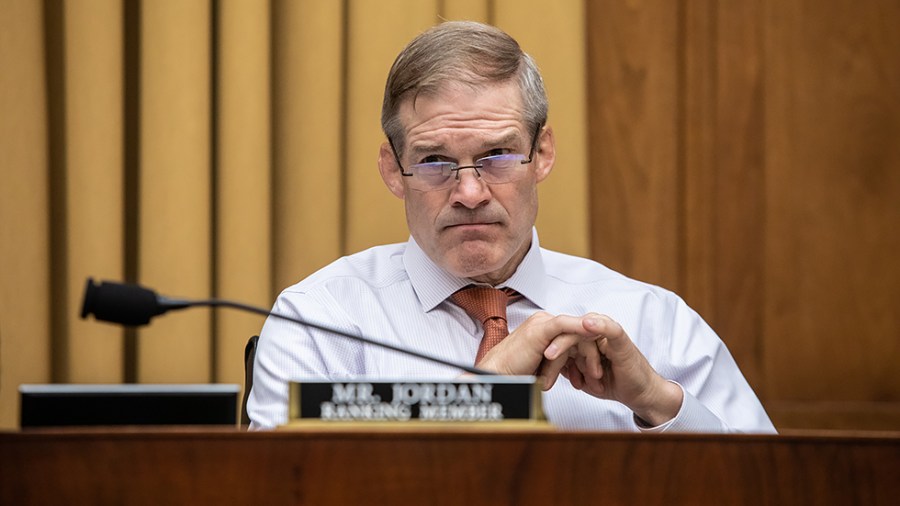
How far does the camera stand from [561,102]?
2.34 metres

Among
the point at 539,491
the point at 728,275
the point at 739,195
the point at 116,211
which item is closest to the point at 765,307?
the point at 728,275

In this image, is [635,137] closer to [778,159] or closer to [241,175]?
[778,159]

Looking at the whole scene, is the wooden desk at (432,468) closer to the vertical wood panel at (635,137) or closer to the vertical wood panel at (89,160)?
the vertical wood panel at (89,160)

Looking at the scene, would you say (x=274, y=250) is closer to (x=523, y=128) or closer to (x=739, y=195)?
(x=523, y=128)

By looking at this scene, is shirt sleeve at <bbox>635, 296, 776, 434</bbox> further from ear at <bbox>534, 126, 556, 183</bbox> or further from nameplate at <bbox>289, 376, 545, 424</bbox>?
nameplate at <bbox>289, 376, 545, 424</bbox>

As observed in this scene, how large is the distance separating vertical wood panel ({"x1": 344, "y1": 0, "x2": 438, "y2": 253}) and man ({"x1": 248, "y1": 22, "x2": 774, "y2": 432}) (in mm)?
283

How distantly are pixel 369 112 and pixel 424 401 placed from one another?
4.62ft

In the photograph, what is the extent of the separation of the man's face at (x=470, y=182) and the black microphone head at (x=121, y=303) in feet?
2.53

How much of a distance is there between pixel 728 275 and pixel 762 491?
1611 millimetres

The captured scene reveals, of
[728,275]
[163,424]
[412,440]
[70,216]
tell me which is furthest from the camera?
[728,275]

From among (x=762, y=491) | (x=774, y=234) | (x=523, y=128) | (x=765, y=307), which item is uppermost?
(x=523, y=128)

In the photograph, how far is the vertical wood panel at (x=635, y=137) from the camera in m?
2.44

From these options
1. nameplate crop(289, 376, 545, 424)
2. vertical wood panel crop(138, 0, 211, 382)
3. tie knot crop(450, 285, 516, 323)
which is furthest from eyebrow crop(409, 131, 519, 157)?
nameplate crop(289, 376, 545, 424)

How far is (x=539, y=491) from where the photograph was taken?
0.90m
